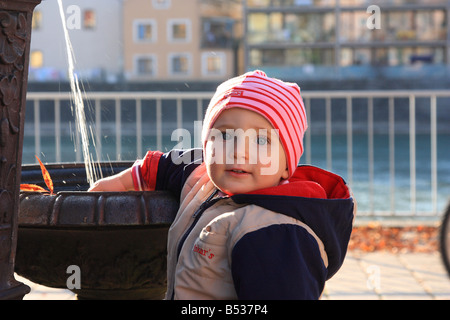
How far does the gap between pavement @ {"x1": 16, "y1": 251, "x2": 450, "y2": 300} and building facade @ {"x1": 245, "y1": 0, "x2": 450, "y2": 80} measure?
4476 cm

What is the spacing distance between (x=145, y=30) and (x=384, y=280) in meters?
46.5

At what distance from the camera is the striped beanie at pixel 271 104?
1743 millimetres

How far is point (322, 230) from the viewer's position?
1.68 metres

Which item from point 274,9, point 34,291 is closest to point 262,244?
point 34,291

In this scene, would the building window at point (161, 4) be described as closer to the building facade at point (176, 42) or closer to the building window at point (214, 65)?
the building facade at point (176, 42)

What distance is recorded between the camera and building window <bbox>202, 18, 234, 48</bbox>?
160 ft

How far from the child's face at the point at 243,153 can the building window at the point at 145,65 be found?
47.4 m

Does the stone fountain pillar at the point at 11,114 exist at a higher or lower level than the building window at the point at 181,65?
lower

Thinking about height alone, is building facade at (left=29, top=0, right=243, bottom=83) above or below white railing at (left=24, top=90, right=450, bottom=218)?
above

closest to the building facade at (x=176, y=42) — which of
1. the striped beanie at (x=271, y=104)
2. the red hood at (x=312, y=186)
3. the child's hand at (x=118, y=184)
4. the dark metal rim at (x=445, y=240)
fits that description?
the dark metal rim at (x=445, y=240)

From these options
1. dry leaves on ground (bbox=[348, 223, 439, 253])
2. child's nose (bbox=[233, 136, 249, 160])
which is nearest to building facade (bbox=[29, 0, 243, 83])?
dry leaves on ground (bbox=[348, 223, 439, 253])

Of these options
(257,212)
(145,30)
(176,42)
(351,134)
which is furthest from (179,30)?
(257,212)

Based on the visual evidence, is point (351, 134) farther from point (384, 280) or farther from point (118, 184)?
point (118, 184)

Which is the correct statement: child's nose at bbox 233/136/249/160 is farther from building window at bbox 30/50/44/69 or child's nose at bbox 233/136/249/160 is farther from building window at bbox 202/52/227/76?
building window at bbox 30/50/44/69
